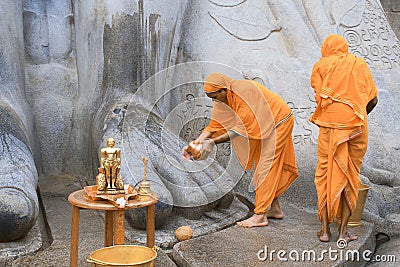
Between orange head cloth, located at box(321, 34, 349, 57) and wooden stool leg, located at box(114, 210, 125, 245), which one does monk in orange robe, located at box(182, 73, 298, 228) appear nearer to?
orange head cloth, located at box(321, 34, 349, 57)

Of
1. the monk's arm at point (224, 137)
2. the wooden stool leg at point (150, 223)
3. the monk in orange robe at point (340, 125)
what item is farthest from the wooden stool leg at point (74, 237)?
the monk in orange robe at point (340, 125)

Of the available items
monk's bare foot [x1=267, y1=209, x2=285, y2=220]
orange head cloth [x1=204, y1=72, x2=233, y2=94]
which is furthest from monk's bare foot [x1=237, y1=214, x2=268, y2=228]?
orange head cloth [x1=204, y1=72, x2=233, y2=94]

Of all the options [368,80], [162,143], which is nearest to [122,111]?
[162,143]

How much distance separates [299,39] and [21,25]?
1.96 metres

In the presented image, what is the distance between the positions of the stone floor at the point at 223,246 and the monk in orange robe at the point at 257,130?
0.67 feet

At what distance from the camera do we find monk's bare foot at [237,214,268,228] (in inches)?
126

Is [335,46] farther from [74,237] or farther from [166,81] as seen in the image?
[74,237]

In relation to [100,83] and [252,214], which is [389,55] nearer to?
[252,214]

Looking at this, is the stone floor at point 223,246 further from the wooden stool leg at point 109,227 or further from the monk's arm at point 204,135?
the monk's arm at point 204,135

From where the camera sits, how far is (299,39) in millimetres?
4184

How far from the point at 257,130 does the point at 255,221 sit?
0.52m

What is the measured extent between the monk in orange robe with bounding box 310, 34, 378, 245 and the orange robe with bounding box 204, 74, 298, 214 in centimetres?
26

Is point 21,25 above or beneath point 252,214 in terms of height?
above

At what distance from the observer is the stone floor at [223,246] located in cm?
264
